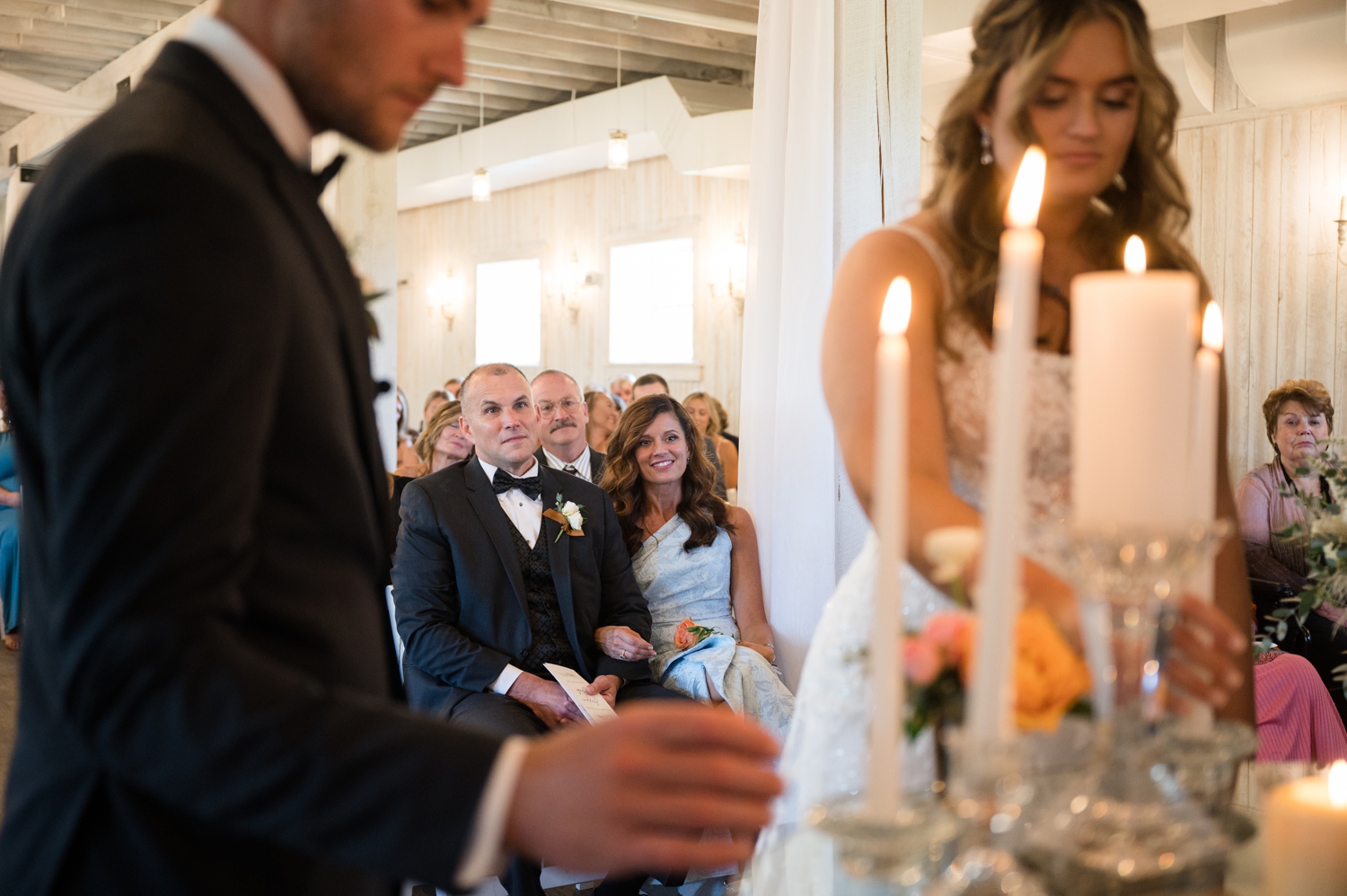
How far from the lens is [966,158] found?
4.74 feet

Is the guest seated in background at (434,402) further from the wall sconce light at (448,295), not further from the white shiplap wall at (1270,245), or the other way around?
the wall sconce light at (448,295)

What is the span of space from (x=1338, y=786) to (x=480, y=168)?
1200 centimetres

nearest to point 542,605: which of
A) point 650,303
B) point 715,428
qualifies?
point 715,428

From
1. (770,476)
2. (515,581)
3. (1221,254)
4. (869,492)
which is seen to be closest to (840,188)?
(770,476)

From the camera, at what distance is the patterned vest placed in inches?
148

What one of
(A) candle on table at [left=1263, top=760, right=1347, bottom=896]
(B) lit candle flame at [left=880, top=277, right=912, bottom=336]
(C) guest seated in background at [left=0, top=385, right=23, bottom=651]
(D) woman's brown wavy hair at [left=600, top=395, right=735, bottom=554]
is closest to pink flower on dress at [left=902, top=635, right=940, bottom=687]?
(B) lit candle flame at [left=880, top=277, right=912, bottom=336]

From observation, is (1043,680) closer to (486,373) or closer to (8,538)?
(486,373)

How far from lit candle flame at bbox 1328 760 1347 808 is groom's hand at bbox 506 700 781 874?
0.44m

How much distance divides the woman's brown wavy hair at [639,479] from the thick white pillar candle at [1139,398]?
355 cm

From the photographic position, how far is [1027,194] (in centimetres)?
70

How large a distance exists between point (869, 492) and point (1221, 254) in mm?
6989

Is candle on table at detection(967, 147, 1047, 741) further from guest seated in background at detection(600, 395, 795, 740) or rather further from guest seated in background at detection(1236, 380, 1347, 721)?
guest seated in background at detection(1236, 380, 1347, 721)

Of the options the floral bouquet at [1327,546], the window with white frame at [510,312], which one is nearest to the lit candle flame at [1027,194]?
the floral bouquet at [1327,546]

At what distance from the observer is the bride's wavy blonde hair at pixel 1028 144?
127 cm
